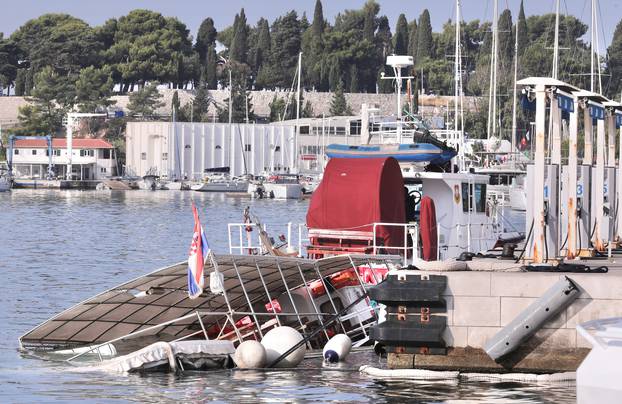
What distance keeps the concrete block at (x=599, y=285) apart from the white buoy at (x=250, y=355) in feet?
20.4

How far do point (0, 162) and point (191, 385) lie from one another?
548 ft

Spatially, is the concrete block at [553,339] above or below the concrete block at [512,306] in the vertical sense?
below

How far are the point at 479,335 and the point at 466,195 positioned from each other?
40.0 ft

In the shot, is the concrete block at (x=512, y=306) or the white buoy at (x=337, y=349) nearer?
the concrete block at (x=512, y=306)

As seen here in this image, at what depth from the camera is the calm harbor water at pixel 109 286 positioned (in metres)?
23.5

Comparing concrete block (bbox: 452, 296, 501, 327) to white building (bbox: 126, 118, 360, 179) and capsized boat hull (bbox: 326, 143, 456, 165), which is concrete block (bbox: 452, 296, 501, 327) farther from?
white building (bbox: 126, 118, 360, 179)

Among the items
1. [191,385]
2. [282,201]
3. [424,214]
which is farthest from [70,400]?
[282,201]

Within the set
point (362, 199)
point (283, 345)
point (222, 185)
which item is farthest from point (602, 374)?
point (222, 185)

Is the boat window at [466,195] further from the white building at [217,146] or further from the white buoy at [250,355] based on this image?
the white building at [217,146]

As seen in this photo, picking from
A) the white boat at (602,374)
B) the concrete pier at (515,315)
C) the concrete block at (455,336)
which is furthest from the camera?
the concrete block at (455,336)

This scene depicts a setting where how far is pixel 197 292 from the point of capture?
26.6 m

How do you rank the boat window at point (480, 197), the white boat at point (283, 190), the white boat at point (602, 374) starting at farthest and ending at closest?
the white boat at point (283, 190) < the boat window at point (480, 197) < the white boat at point (602, 374)

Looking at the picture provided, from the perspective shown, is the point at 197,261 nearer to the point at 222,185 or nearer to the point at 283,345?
the point at 283,345

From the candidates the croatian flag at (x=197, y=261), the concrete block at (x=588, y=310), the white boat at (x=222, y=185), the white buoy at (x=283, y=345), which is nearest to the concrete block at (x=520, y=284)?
the concrete block at (x=588, y=310)
